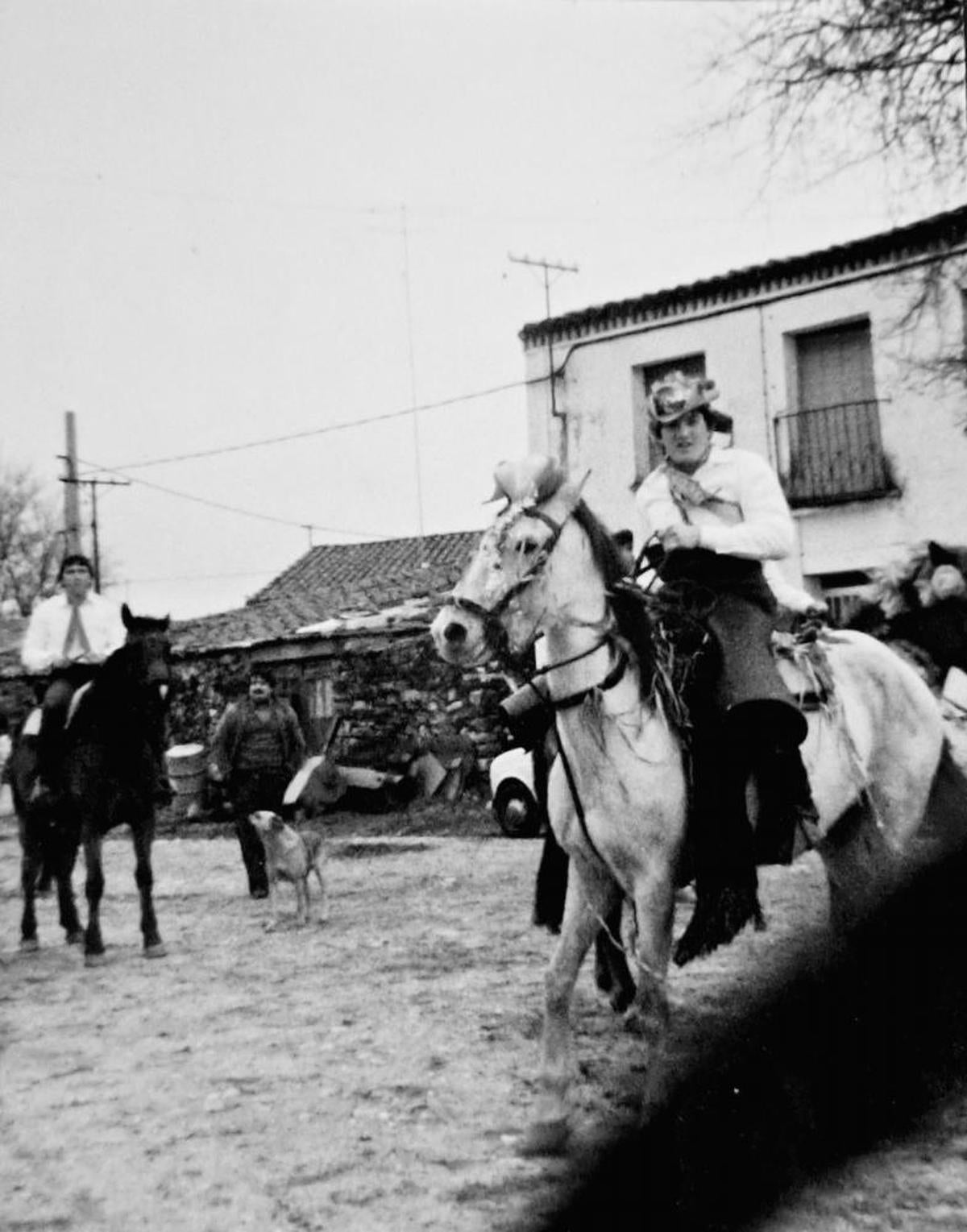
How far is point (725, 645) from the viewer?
460cm

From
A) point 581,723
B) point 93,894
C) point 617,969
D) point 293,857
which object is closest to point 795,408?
point 293,857

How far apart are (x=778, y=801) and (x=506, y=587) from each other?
3.75 feet

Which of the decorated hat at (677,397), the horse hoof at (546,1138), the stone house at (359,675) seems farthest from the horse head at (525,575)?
the stone house at (359,675)

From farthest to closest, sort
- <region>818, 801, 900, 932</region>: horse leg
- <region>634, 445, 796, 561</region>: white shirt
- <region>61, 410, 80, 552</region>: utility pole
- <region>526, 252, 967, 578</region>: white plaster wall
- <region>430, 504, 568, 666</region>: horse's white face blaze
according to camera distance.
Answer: <region>61, 410, 80, 552</region>: utility pole → <region>526, 252, 967, 578</region>: white plaster wall → <region>818, 801, 900, 932</region>: horse leg → <region>634, 445, 796, 561</region>: white shirt → <region>430, 504, 568, 666</region>: horse's white face blaze

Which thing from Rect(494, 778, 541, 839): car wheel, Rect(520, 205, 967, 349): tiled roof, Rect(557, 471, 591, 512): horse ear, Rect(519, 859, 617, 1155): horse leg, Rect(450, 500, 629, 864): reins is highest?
Rect(520, 205, 967, 349): tiled roof

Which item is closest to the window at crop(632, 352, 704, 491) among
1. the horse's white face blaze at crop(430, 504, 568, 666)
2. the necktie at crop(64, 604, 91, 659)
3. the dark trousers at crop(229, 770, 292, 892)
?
the dark trousers at crop(229, 770, 292, 892)

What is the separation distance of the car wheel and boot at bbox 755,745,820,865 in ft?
33.8

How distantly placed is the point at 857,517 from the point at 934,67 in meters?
9.16

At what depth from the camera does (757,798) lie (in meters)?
4.45

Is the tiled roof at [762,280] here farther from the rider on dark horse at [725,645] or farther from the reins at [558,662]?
the reins at [558,662]

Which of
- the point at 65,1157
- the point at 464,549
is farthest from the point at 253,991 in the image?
the point at 464,549

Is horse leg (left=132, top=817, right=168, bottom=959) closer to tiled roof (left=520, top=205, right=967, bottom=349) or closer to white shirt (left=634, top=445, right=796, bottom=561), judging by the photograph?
white shirt (left=634, top=445, right=796, bottom=561)

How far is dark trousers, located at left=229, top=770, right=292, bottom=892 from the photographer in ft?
37.9

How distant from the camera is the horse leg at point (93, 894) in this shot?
832 cm
